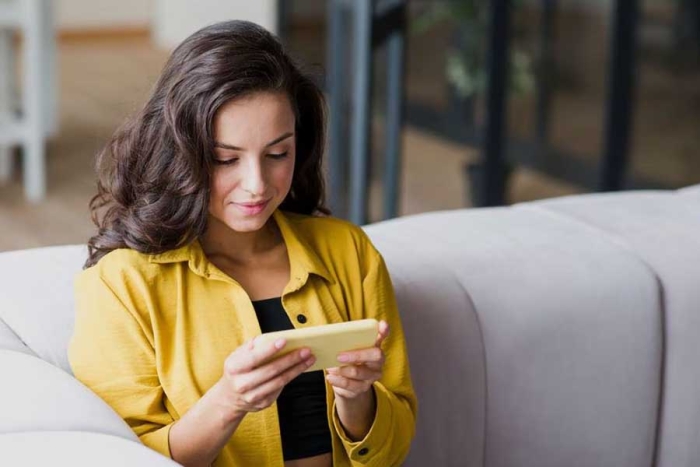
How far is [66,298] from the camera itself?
1.60m

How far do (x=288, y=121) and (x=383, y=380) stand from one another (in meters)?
0.38

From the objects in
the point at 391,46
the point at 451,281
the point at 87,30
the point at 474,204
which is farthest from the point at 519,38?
the point at 87,30

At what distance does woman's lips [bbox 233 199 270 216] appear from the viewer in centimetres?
145

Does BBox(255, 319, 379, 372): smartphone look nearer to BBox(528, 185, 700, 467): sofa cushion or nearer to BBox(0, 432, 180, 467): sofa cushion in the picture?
BBox(0, 432, 180, 467): sofa cushion

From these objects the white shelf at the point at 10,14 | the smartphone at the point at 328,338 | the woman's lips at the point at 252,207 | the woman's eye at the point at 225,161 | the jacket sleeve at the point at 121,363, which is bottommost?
the white shelf at the point at 10,14

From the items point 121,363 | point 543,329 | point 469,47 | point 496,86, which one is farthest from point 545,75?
point 121,363

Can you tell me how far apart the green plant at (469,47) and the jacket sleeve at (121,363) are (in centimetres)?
346

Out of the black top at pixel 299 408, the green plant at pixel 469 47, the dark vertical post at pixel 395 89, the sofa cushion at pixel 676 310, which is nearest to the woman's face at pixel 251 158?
the black top at pixel 299 408

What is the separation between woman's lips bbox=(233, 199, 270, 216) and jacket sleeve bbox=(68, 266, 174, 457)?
0.18m

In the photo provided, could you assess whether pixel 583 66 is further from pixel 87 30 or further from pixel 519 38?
pixel 87 30

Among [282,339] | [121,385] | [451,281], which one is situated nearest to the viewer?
[282,339]

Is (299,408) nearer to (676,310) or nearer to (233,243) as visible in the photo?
(233,243)

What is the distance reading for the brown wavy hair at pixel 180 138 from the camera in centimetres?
143

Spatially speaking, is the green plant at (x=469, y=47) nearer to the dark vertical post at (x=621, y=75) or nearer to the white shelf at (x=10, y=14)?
the dark vertical post at (x=621, y=75)
